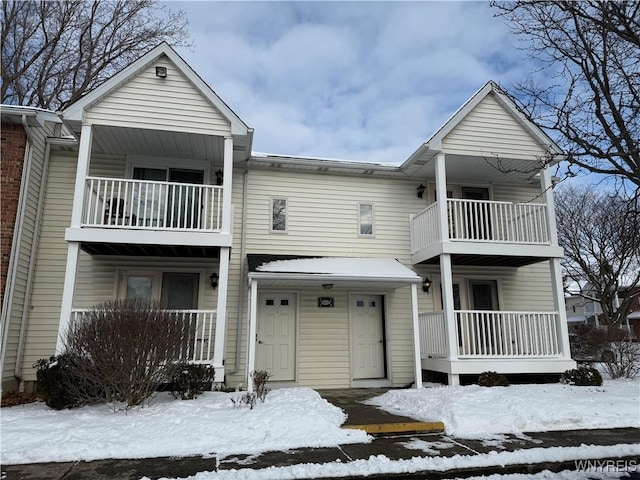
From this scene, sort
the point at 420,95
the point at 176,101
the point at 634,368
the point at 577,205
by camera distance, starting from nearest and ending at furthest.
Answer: the point at 176,101 → the point at 634,368 → the point at 420,95 → the point at 577,205

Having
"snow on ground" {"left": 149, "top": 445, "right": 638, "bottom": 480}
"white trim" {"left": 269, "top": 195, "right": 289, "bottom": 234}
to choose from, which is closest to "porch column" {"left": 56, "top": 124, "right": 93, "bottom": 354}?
"white trim" {"left": 269, "top": 195, "right": 289, "bottom": 234}

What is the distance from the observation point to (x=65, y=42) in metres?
16.6

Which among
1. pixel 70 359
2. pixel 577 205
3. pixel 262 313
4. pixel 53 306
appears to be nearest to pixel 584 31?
pixel 262 313

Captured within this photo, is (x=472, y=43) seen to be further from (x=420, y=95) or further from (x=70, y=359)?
(x=70, y=359)

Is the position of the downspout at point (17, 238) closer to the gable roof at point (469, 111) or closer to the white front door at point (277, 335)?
the white front door at point (277, 335)

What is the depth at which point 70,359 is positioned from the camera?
6.77 meters

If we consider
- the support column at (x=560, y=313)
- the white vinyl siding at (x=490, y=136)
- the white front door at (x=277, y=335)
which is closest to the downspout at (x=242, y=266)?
the white front door at (x=277, y=335)

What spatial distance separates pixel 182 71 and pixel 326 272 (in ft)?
17.9

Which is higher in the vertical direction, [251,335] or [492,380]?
[251,335]

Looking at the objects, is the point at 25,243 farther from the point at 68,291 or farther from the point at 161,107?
the point at 161,107

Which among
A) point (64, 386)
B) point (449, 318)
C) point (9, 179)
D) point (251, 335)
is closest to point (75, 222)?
point (9, 179)

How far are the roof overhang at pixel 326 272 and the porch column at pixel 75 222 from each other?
11.5ft

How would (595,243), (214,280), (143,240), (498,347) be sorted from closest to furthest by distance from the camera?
(143,240), (214,280), (498,347), (595,243)

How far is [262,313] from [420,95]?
814cm
